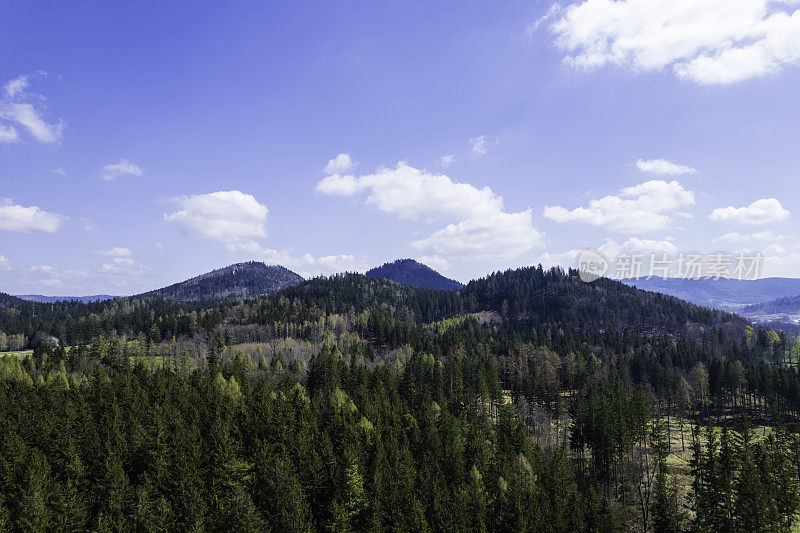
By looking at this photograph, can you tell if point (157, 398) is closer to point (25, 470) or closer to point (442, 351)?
point (25, 470)

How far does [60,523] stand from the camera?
42938 millimetres

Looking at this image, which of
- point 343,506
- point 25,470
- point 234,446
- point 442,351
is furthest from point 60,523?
point 442,351

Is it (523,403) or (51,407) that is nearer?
(51,407)

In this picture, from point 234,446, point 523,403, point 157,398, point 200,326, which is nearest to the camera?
point 234,446

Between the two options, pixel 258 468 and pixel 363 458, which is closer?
pixel 258 468

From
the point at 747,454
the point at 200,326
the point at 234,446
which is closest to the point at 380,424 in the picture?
the point at 234,446

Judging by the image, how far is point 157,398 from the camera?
81.2 meters

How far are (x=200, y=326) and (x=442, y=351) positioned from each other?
117063 millimetres

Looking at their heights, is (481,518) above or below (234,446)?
below

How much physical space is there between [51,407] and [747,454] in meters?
117

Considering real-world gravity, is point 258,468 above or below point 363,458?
above

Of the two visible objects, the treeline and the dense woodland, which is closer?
the treeline

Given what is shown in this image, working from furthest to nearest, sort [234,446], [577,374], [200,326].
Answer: [200,326] < [577,374] < [234,446]

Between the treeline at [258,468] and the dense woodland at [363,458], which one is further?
the dense woodland at [363,458]
